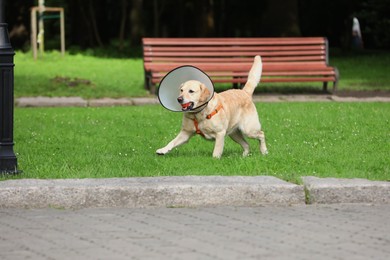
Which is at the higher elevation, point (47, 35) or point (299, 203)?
point (299, 203)

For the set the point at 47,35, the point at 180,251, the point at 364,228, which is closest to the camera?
the point at 180,251

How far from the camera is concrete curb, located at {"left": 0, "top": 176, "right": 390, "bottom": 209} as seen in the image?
7.98 meters

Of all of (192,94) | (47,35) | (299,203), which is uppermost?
(192,94)

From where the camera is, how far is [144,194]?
8.01 meters

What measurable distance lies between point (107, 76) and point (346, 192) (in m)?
16.5

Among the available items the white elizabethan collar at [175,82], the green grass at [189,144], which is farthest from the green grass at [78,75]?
the white elizabethan collar at [175,82]

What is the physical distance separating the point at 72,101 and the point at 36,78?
521 cm

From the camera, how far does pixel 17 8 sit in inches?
1612

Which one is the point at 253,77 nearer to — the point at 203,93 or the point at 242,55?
the point at 203,93

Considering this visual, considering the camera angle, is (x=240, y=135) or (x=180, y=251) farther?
(x=240, y=135)

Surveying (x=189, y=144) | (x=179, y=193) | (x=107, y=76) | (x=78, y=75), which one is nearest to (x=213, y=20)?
(x=78, y=75)

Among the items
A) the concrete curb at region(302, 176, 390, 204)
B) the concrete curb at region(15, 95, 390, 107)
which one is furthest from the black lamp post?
the concrete curb at region(15, 95, 390, 107)

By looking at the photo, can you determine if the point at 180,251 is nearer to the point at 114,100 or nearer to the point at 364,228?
the point at 364,228

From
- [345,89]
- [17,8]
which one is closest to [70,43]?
[17,8]
